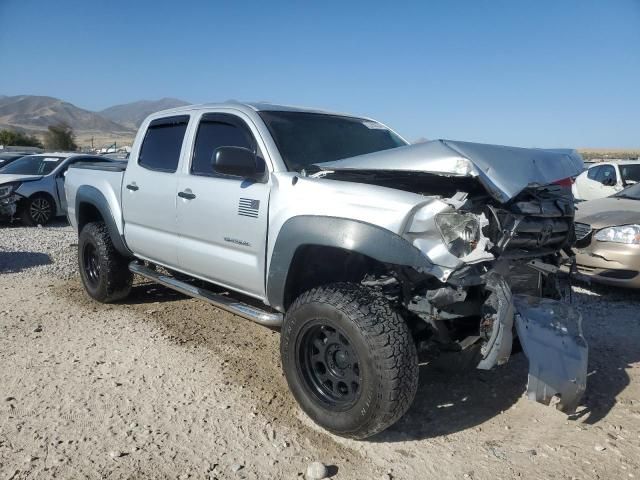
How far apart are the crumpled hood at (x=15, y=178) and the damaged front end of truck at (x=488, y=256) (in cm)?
999

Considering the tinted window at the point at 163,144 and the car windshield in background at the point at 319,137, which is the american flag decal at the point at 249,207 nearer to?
the car windshield in background at the point at 319,137

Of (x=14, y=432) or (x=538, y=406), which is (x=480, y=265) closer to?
(x=538, y=406)

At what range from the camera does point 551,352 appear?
2.87 metres

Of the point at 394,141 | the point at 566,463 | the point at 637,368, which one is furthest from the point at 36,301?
the point at 637,368

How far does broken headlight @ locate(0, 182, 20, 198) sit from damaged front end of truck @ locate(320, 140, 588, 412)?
32.5 feet

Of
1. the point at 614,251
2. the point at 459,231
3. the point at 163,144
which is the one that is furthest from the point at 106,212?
the point at 614,251

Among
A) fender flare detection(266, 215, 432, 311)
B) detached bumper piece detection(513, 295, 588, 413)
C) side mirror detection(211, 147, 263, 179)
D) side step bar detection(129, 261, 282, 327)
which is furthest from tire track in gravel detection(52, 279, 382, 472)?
side mirror detection(211, 147, 263, 179)

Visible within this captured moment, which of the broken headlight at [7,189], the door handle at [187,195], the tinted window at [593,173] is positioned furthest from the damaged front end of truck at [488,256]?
the tinted window at [593,173]

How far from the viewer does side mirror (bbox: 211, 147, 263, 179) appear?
3.38m

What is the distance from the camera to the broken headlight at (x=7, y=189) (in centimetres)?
1090

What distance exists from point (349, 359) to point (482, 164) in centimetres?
130

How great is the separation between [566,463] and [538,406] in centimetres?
66

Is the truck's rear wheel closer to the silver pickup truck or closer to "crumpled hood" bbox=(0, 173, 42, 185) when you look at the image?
the silver pickup truck

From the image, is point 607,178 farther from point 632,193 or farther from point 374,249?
point 374,249
